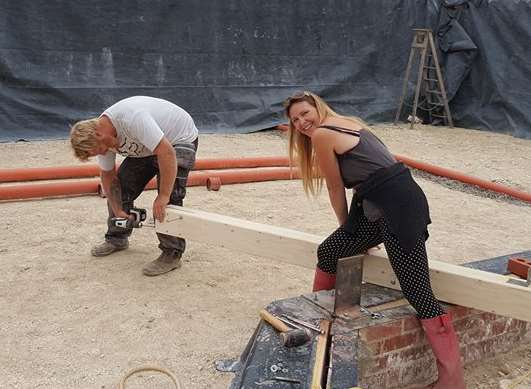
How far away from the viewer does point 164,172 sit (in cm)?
350

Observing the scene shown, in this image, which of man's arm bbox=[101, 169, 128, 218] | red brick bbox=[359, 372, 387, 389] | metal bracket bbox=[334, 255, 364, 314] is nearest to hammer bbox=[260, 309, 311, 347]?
metal bracket bbox=[334, 255, 364, 314]

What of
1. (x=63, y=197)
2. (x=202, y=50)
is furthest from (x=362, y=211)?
(x=202, y=50)

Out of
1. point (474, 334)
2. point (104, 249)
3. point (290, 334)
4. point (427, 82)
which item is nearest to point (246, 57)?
point (427, 82)

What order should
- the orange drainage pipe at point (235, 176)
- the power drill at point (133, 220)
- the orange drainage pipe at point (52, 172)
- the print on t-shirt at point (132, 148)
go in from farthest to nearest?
1. the orange drainage pipe at point (235, 176)
2. the orange drainage pipe at point (52, 172)
3. the power drill at point (133, 220)
4. the print on t-shirt at point (132, 148)

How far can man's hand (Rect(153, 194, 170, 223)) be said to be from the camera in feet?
11.8

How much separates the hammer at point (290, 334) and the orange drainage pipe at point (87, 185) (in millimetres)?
2261

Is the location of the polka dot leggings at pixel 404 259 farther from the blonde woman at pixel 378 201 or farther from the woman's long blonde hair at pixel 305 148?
the woman's long blonde hair at pixel 305 148

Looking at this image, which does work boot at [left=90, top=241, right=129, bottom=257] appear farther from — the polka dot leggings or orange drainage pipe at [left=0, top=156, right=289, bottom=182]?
the polka dot leggings

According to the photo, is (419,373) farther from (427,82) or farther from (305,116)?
(427,82)

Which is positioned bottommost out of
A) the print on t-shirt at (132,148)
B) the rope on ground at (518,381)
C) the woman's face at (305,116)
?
the rope on ground at (518,381)

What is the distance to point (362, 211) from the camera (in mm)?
2906

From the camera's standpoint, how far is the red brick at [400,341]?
288 cm

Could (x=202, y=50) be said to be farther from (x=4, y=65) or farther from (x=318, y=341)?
(x=318, y=341)

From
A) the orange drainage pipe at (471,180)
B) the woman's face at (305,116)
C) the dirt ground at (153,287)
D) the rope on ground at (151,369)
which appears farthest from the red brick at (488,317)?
the orange drainage pipe at (471,180)
